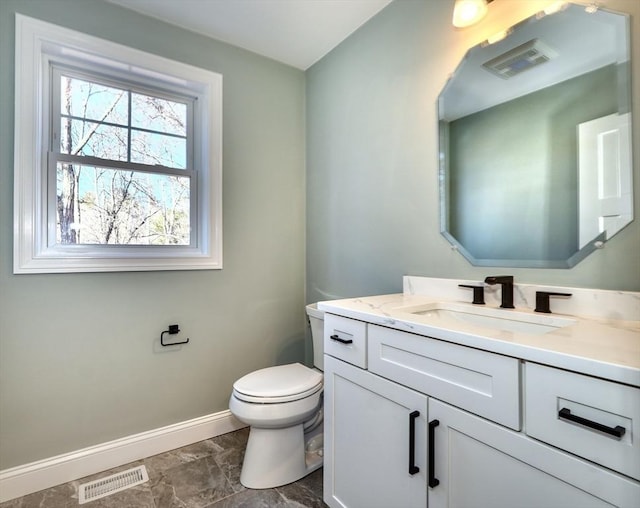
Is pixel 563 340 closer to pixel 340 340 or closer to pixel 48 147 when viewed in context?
pixel 340 340

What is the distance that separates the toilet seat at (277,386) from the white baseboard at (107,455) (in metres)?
0.63

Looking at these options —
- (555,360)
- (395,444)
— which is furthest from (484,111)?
(395,444)

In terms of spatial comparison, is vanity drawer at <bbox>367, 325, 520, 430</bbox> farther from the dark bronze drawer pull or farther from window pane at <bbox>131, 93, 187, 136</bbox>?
window pane at <bbox>131, 93, 187, 136</bbox>

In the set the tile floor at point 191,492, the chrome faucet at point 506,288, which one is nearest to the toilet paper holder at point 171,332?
the tile floor at point 191,492

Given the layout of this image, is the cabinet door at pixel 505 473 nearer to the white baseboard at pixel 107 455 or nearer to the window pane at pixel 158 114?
the white baseboard at pixel 107 455

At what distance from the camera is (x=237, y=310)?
2.18 meters

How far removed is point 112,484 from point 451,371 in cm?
174

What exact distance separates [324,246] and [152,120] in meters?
1.32

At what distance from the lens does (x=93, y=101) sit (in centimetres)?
185

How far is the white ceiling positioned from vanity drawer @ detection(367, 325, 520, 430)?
174 cm

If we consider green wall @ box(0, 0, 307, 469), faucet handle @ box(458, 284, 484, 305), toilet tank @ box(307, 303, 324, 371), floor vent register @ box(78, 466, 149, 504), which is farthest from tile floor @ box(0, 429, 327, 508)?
faucet handle @ box(458, 284, 484, 305)

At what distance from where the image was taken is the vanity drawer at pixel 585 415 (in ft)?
1.98

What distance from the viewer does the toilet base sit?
5.16 ft

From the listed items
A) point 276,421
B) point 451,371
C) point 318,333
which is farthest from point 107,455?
point 451,371
